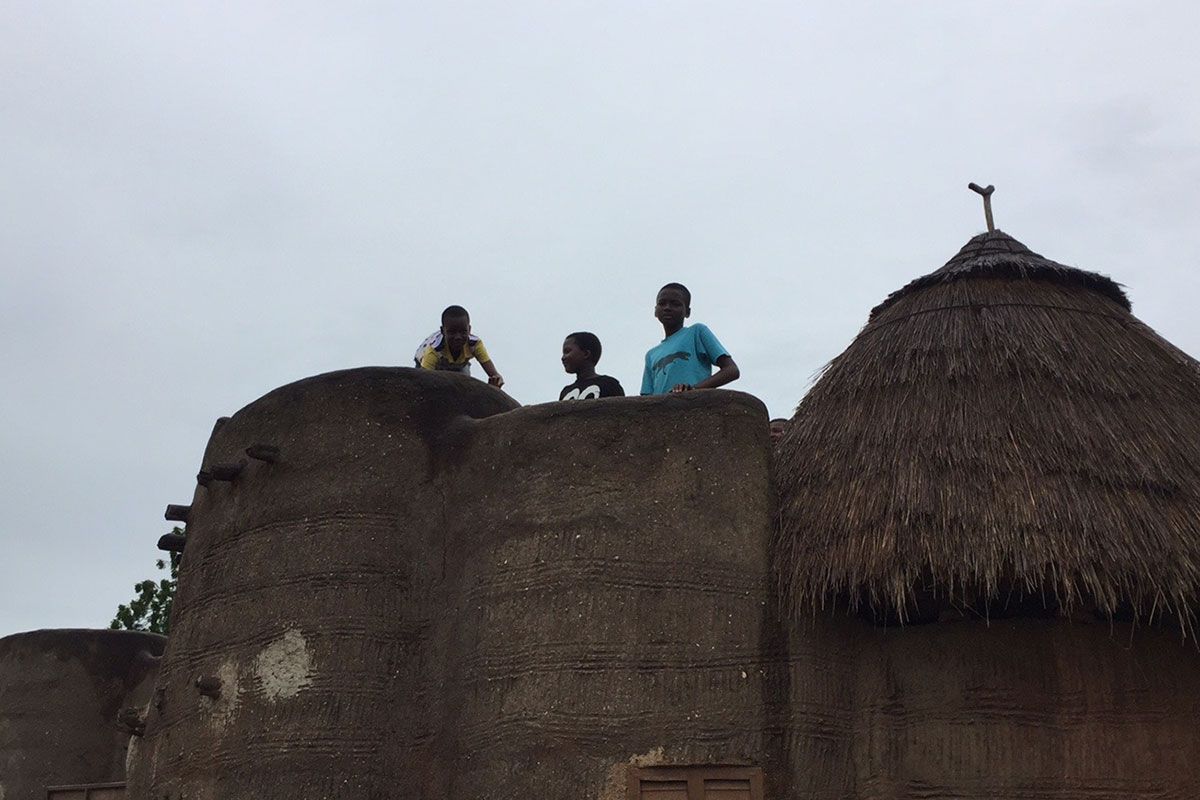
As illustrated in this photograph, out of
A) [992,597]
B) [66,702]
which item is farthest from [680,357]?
[66,702]

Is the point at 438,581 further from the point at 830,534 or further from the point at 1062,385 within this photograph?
the point at 1062,385

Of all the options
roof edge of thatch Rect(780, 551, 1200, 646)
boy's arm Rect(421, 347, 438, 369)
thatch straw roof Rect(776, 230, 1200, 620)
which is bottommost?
roof edge of thatch Rect(780, 551, 1200, 646)

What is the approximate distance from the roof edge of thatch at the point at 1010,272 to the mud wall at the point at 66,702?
24.5 feet

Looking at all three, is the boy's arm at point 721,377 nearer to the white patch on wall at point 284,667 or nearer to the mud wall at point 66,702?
the white patch on wall at point 284,667

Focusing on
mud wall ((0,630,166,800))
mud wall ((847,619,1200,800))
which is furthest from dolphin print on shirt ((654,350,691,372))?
mud wall ((0,630,166,800))

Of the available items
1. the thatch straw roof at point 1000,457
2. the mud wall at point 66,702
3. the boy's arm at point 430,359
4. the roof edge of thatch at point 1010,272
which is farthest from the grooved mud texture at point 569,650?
the mud wall at point 66,702

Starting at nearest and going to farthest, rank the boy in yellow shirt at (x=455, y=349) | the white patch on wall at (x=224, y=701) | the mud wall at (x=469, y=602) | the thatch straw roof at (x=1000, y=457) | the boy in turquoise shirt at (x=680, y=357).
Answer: the thatch straw roof at (x=1000, y=457)
the mud wall at (x=469, y=602)
the white patch on wall at (x=224, y=701)
the boy in turquoise shirt at (x=680, y=357)
the boy in yellow shirt at (x=455, y=349)

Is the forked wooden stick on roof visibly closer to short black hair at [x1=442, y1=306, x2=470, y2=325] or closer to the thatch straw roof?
the thatch straw roof

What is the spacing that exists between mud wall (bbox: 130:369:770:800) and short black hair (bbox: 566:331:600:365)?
2.44ft

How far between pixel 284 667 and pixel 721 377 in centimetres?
300

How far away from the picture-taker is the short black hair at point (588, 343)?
9.06 meters

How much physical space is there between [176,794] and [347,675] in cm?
126

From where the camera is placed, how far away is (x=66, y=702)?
12.4 metres

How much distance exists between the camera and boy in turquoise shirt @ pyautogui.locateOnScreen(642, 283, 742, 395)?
28.2 ft
